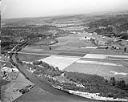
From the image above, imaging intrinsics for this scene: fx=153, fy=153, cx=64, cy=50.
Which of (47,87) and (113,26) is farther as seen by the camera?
(113,26)

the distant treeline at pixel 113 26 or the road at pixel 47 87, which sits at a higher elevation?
the distant treeline at pixel 113 26

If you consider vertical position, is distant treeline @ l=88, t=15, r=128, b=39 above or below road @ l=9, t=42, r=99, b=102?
above

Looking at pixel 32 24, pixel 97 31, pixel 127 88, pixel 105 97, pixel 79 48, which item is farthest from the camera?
pixel 32 24

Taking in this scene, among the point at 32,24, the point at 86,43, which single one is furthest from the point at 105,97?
the point at 32,24

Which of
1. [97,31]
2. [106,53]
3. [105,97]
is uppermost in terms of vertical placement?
[97,31]

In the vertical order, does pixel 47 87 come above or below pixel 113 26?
below

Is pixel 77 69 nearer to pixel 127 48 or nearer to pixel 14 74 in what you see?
pixel 14 74

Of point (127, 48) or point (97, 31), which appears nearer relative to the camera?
point (127, 48)

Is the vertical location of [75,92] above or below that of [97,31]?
below

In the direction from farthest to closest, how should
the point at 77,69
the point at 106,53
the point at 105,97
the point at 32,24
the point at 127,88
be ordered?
the point at 32,24 < the point at 106,53 < the point at 77,69 < the point at 127,88 < the point at 105,97

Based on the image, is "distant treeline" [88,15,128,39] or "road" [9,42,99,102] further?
"distant treeline" [88,15,128,39]

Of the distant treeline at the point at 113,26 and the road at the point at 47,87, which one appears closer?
the road at the point at 47,87
